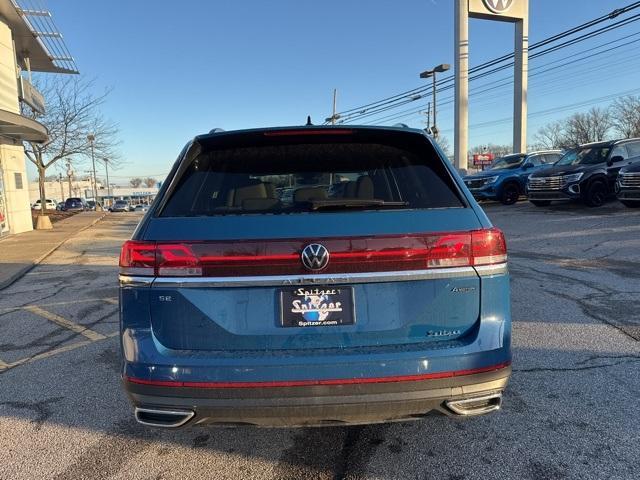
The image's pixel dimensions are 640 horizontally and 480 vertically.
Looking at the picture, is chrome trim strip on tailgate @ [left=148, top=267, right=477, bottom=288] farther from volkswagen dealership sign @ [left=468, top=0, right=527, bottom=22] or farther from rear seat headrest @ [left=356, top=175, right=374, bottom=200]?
volkswagen dealership sign @ [left=468, top=0, right=527, bottom=22]

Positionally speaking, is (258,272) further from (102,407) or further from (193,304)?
(102,407)

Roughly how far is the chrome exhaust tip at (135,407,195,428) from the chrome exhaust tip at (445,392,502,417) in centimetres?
123

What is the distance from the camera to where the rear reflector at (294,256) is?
2.27m

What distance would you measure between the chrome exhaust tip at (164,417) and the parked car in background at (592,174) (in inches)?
612

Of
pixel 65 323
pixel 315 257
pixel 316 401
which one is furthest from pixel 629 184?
pixel 316 401

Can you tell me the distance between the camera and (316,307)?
2283mm

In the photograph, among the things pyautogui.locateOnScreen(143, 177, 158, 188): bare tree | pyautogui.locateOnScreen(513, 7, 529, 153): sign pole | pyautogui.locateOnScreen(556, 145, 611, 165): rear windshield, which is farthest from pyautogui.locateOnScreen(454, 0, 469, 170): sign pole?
pyautogui.locateOnScreen(143, 177, 158, 188): bare tree

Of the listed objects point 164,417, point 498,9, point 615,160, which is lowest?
point 164,417

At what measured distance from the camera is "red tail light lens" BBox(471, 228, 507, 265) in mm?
2355

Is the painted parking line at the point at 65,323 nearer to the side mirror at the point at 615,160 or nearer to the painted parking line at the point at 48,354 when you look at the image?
the painted parking line at the point at 48,354

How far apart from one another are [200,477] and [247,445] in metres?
0.38

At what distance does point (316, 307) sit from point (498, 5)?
3100 cm

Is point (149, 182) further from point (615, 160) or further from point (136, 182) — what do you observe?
point (615, 160)

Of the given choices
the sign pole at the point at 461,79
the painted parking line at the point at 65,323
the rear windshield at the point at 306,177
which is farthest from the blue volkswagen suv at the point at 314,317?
the sign pole at the point at 461,79
